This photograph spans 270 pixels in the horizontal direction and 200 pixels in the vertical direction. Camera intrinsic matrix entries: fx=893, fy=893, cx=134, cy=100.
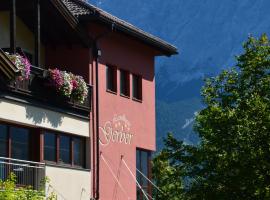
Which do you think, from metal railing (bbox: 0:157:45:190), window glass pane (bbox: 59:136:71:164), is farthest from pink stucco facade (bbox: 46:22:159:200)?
metal railing (bbox: 0:157:45:190)

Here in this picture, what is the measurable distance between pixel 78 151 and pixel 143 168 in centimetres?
493

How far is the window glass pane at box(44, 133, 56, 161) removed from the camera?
27375mm

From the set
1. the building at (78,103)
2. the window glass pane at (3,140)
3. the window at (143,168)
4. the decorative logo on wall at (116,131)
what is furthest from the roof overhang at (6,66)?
the window at (143,168)

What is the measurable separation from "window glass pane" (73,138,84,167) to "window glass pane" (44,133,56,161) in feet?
5.37

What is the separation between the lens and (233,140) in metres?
27.3

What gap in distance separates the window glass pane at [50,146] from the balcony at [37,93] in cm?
Answer: 90

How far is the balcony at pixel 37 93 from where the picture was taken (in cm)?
2489

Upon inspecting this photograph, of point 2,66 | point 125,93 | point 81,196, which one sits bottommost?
point 81,196

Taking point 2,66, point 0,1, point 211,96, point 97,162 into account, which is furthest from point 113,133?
point 2,66

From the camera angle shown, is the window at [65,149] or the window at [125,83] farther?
the window at [125,83]

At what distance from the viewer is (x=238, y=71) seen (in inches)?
1175

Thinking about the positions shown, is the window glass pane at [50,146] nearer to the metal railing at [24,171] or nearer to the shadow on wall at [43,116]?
the shadow on wall at [43,116]

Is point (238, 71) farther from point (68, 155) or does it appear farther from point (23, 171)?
point (23, 171)

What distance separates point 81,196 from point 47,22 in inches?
237
